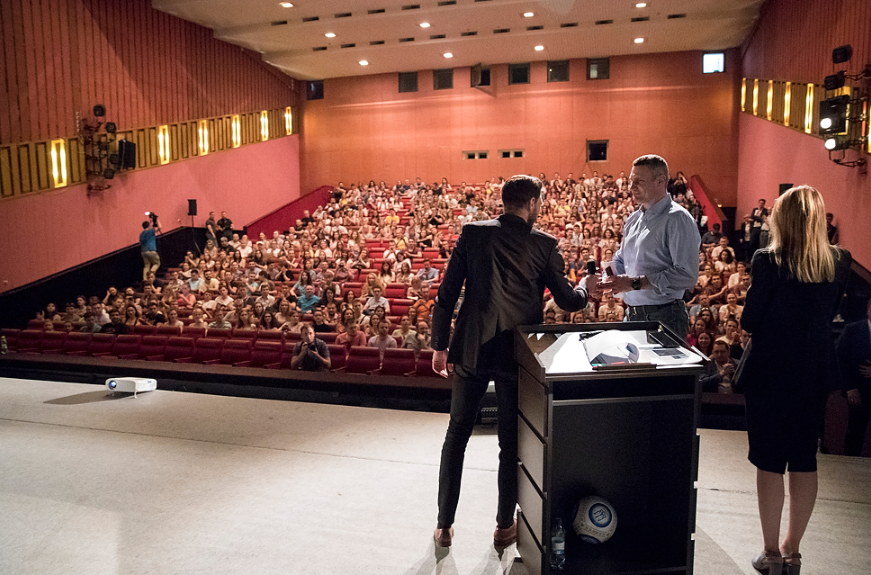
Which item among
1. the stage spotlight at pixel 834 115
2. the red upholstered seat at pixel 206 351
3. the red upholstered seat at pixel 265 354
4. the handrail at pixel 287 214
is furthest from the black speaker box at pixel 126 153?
the stage spotlight at pixel 834 115

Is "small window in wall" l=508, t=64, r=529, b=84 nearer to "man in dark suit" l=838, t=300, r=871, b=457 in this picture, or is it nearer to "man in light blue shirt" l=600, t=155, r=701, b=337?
"man in dark suit" l=838, t=300, r=871, b=457

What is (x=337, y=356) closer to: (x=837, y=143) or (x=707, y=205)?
(x=837, y=143)

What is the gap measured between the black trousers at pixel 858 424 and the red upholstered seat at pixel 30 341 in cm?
752

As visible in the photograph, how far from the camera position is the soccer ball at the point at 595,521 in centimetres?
193

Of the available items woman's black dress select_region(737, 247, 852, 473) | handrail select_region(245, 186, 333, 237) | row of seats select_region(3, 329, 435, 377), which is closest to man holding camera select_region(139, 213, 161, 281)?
handrail select_region(245, 186, 333, 237)

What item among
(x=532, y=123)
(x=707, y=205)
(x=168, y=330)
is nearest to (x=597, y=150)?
(x=532, y=123)

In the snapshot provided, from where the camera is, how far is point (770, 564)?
205 centimetres

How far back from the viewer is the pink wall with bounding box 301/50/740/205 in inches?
635

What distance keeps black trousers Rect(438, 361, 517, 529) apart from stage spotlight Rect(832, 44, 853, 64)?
769 cm

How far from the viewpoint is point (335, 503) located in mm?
2568

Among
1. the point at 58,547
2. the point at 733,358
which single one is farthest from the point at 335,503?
the point at 733,358

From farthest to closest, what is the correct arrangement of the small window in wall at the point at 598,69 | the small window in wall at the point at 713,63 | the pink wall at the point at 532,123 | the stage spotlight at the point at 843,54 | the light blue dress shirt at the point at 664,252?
the small window in wall at the point at 598,69
the pink wall at the point at 532,123
the small window in wall at the point at 713,63
the stage spotlight at the point at 843,54
the light blue dress shirt at the point at 664,252

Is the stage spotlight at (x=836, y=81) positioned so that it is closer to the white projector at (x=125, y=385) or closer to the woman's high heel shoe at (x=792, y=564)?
the woman's high heel shoe at (x=792, y=564)

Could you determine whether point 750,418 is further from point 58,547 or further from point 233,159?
point 233,159
